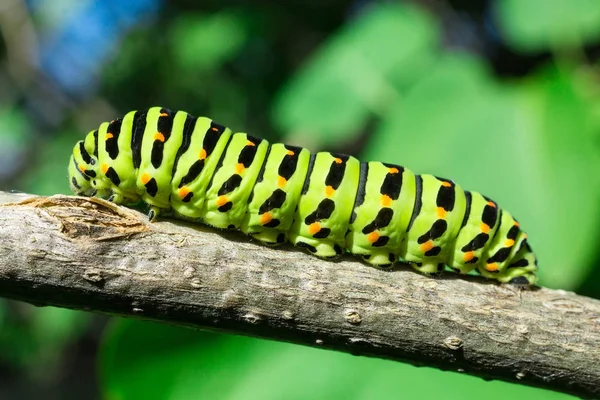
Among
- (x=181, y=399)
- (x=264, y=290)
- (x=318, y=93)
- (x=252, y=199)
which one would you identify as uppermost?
(x=318, y=93)

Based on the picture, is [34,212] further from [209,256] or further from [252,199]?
[252,199]

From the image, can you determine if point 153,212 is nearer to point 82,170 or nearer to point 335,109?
point 82,170

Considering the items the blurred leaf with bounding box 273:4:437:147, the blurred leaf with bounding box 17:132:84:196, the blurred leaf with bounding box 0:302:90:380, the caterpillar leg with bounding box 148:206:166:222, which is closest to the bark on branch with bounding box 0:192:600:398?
the caterpillar leg with bounding box 148:206:166:222

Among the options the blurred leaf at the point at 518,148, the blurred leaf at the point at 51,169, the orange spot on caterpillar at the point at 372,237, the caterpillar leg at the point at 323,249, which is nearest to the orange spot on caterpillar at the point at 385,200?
the orange spot on caterpillar at the point at 372,237

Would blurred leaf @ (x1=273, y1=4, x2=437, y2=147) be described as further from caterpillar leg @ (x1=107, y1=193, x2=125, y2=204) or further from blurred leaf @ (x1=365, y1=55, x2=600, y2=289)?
caterpillar leg @ (x1=107, y1=193, x2=125, y2=204)

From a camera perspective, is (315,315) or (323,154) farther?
(323,154)

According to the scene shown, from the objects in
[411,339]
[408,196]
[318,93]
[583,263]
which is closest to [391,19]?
[318,93]

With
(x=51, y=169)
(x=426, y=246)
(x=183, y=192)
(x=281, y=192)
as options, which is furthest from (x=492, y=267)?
(x=51, y=169)
